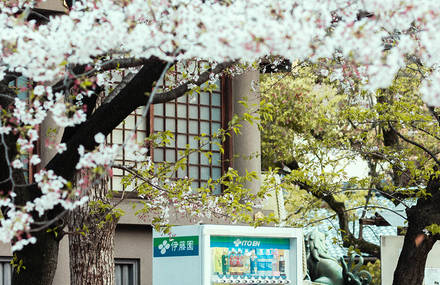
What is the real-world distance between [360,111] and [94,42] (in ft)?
32.4

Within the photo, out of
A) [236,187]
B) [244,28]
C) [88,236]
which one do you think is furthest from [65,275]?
[244,28]

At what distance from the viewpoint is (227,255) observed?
10.6 metres

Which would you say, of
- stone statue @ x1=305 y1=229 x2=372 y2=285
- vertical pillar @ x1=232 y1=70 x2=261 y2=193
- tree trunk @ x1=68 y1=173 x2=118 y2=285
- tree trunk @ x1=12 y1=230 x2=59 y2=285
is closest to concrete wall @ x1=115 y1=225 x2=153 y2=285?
vertical pillar @ x1=232 y1=70 x2=261 y2=193

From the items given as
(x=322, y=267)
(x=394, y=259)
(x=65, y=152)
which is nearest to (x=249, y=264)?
(x=322, y=267)

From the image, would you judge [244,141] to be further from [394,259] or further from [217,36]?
[217,36]

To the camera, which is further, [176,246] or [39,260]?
[176,246]

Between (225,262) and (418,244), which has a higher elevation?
(418,244)

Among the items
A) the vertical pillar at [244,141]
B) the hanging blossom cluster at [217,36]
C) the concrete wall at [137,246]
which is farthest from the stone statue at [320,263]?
the hanging blossom cluster at [217,36]

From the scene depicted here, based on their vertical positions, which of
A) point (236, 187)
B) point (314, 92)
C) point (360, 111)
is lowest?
point (236, 187)

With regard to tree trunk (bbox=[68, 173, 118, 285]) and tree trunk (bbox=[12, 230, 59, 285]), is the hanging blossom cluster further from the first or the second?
tree trunk (bbox=[68, 173, 118, 285])

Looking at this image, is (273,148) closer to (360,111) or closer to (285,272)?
(360,111)

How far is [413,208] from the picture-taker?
44.8 feet

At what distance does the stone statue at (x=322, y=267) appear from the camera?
45.3 ft

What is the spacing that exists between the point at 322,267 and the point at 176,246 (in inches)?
161
